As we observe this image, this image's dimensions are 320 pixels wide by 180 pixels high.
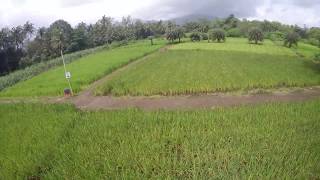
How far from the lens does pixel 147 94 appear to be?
18.3 meters

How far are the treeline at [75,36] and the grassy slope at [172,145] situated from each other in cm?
4467

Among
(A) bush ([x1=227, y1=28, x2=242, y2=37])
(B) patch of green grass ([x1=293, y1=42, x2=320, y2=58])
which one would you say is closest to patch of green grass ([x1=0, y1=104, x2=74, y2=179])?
(B) patch of green grass ([x1=293, y1=42, x2=320, y2=58])

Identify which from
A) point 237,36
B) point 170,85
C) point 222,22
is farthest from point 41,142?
point 222,22

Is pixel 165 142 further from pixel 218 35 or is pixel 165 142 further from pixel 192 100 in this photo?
pixel 218 35

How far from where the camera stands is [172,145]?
8.86m

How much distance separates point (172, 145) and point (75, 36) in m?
66.3

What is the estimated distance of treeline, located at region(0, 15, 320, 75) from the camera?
62.7 metres

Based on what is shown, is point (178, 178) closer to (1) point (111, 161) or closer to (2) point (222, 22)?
(1) point (111, 161)

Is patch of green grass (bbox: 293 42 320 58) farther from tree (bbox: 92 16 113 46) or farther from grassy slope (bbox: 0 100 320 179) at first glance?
tree (bbox: 92 16 113 46)

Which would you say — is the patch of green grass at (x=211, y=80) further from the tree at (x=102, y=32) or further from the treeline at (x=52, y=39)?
the tree at (x=102, y=32)

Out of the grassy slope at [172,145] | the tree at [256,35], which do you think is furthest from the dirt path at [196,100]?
the tree at [256,35]

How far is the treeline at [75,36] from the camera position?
62703 mm

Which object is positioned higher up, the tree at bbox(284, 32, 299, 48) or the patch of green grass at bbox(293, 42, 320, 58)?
the tree at bbox(284, 32, 299, 48)

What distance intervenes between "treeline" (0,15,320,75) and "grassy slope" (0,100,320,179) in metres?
44.7
